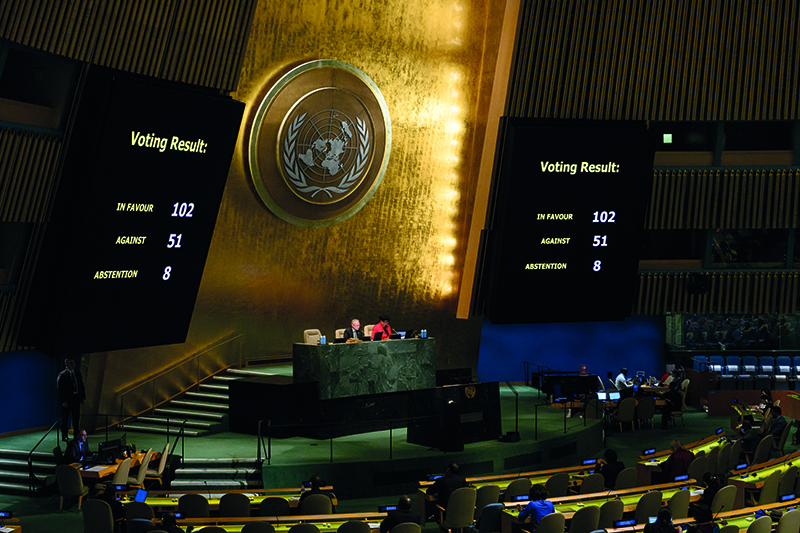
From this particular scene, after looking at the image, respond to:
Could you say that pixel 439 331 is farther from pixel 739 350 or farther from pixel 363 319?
pixel 739 350

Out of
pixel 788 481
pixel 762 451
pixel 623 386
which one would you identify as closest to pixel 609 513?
pixel 788 481

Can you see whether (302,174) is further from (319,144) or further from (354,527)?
(354,527)

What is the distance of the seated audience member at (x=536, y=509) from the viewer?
9602mm

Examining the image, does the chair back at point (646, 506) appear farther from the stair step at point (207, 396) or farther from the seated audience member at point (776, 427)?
the stair step at point (207, 396)

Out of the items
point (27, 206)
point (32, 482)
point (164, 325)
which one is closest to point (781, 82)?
point (164, 325)

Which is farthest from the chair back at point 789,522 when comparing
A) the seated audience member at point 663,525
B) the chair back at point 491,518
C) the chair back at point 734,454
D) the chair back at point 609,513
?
the chair back at point 734,454

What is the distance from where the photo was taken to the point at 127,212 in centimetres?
1257

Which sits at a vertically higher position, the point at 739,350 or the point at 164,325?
the point at 739,350

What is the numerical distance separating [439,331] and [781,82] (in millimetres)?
8943

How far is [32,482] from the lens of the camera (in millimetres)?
13383

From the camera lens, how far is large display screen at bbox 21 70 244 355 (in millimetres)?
12109

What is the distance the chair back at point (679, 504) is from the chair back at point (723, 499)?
33cm

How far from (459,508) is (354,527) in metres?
2.21

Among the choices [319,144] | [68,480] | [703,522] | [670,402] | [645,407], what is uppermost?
[319,144]
